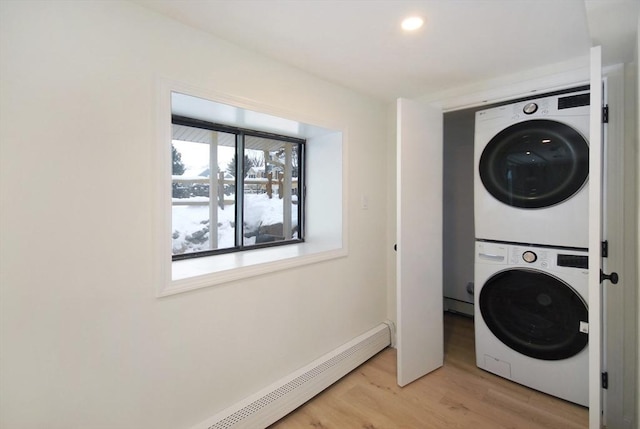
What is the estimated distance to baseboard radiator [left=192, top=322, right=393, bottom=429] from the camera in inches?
60.4

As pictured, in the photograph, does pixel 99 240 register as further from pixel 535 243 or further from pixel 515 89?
pixel 515 89

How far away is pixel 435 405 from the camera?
6.10 feet

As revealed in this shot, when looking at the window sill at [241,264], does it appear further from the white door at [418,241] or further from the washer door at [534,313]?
the washer door at [534,313]

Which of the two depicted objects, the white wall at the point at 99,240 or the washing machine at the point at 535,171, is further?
the washing machine at the point at 535,171

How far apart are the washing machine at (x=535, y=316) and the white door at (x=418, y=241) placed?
33cm

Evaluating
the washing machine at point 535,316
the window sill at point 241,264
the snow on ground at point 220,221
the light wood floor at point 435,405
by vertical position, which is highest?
the snow on ground at point 220,221

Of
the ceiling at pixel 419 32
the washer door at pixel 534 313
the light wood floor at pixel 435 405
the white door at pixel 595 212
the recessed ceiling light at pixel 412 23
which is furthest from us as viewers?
the washer door at pixel 534 313

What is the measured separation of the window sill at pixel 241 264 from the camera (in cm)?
144

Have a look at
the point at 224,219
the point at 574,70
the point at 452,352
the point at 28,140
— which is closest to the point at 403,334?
the point at 452,352

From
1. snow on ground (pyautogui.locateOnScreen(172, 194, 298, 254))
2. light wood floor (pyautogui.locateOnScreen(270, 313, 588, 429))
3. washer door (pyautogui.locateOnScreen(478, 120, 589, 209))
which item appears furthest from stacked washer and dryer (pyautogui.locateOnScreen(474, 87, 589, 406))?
snow on ground (pyautogui.locateOnScreen(172, 194, 298, 254))

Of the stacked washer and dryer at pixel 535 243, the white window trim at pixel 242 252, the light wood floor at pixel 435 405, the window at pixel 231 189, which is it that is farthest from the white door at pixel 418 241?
A: the window at pixel 231 189

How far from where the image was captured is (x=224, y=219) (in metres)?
2.14

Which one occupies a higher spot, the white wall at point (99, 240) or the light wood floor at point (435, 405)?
the white wall at point (99, 240)

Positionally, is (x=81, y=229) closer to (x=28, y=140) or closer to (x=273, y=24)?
(x=28, y=140)
